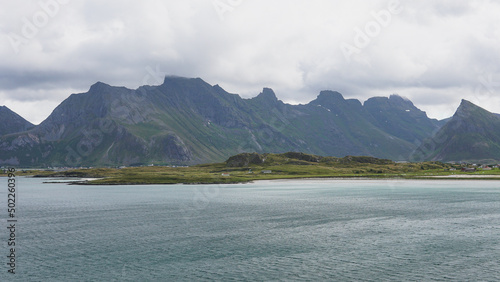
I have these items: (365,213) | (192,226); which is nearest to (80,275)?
(192,226)

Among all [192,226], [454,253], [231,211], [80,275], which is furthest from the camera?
[231,211]

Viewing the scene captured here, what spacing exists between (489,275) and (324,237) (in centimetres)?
2618

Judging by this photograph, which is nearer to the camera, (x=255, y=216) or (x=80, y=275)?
(x=80, y=275)

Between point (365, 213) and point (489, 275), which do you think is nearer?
point (489, 275)

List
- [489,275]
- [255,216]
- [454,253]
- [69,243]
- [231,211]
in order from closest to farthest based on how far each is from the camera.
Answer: [489,275] < [454,253] < [69,243] < [255,216] < [231,211]

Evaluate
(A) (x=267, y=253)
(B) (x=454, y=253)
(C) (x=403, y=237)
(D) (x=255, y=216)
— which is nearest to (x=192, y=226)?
(D) (x=255, y=216)

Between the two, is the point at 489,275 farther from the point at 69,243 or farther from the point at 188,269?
the point at 69,243

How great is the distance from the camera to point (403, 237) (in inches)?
2474

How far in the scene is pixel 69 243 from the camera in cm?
6094

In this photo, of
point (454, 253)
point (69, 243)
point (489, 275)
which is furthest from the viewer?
point (69, 243)

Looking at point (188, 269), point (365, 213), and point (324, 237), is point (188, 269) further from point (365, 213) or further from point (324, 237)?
point (365, 213)

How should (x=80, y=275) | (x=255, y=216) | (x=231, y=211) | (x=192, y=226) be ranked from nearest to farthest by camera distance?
(x=80, y=275) < (x=192, y=226) < (x=255, y=216) < (x=231, y=211)

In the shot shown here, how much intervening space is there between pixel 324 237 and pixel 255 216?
27.7 metres

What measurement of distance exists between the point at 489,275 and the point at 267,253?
26.6m
